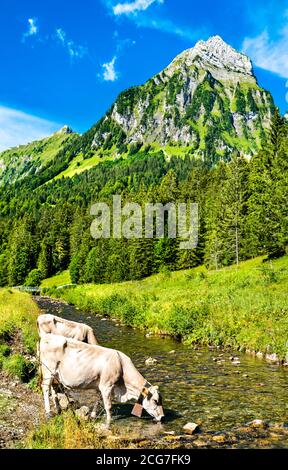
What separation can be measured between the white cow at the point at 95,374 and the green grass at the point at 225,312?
40.5 ft

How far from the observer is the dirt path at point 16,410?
33.9ft

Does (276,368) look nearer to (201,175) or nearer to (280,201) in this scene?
(280,201)

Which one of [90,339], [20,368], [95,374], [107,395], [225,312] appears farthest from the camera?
[225,312]

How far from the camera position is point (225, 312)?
30.4 m

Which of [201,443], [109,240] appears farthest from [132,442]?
[109,240]

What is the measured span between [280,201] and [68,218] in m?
133

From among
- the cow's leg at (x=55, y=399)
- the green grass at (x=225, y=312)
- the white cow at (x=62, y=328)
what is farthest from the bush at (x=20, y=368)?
the green grass at (x=225, y=312)

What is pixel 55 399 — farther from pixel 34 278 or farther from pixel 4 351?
pixel 34 278

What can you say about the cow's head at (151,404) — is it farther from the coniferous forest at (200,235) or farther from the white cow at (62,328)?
the coniferous forest at (200,235)

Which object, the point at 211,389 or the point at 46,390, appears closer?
the point at 46,390

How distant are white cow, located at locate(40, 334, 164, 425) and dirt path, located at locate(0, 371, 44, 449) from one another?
2.53 feet

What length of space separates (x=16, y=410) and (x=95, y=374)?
2.87 m

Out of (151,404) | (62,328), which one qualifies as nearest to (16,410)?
(62,328)

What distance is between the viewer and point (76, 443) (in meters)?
9.34
